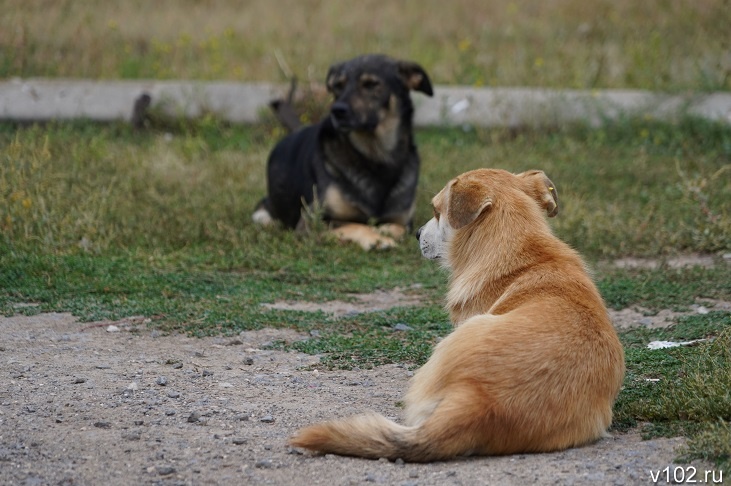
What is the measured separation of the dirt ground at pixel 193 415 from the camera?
13.0 ft

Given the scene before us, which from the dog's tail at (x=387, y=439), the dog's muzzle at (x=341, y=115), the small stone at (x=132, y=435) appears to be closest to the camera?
the dog's tail at (x=387, y=439)

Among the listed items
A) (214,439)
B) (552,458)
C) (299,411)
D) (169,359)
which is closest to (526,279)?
(552,458)

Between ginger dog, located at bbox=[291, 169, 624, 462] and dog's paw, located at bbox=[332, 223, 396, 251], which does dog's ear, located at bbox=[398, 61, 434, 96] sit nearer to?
dog's paw, located at bbox=[332, 223, 396, 251]

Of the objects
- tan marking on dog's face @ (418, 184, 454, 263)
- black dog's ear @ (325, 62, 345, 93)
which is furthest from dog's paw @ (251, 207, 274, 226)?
tan marking on dog's face @ (418, 184, 454, 263)

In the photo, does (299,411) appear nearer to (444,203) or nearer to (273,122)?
(444,203)

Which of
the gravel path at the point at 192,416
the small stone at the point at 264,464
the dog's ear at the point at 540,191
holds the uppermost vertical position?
the dog's ear at the point at 540,191

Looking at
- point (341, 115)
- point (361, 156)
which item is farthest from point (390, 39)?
point (341, 115)

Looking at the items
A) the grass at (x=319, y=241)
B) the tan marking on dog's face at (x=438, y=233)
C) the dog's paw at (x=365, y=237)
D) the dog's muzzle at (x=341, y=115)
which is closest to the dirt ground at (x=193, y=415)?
the grass at (x=319, y=241)

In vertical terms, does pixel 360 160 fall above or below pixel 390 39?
below

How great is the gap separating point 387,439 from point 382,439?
0.07ft

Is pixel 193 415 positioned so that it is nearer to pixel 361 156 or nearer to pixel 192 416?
pixel 192 416

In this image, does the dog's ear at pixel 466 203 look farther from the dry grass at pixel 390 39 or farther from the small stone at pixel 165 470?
the dry grass at pixel 390 39

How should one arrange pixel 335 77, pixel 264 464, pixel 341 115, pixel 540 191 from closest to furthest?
pixel 264 464
pixel 540 191
pixel 341 115
pixel 335 77

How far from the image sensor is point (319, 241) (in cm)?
870
